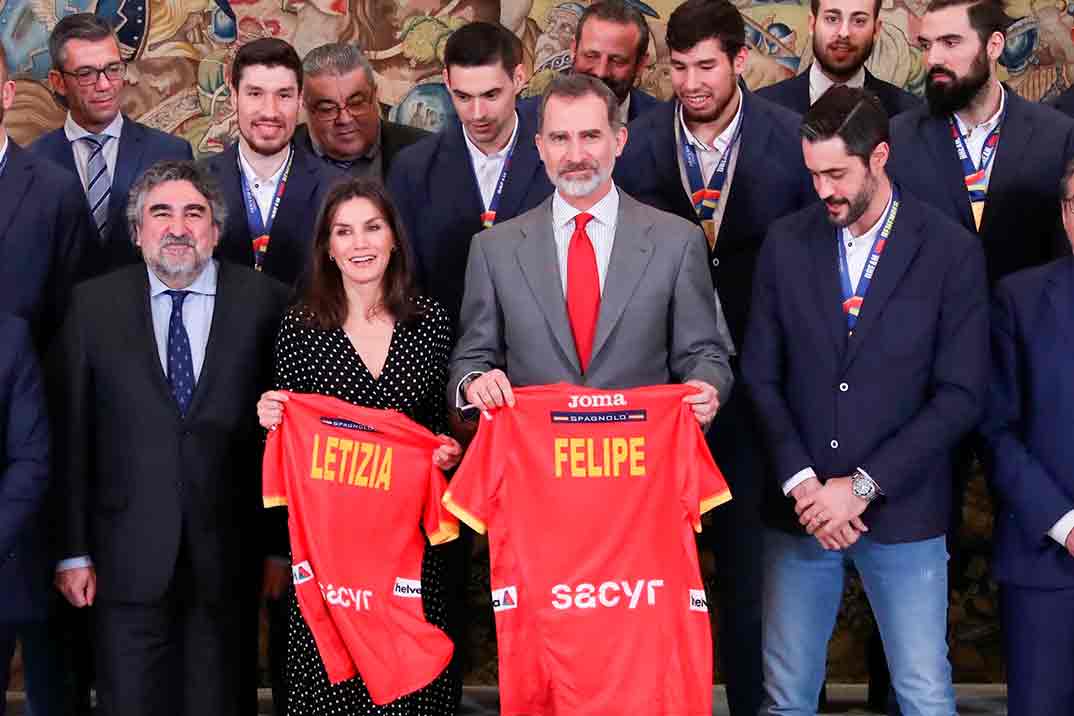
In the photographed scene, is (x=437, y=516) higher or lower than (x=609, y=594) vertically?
higher

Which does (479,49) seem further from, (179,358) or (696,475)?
(696,475)

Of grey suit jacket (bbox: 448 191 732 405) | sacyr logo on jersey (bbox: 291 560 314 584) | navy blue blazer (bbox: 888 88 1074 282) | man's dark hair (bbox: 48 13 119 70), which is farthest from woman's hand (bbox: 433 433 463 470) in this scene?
man's dark hair (bbox: 48 13 119 70)

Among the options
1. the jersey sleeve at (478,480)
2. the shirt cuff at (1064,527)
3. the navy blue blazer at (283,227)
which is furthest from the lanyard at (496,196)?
the shirt cuff at (1064,527)

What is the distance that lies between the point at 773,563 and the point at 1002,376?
2.33ft

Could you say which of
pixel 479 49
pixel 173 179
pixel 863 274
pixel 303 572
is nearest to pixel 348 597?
pixel 303 572

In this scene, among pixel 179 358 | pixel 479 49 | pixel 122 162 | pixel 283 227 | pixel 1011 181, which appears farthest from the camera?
pixel 122 162

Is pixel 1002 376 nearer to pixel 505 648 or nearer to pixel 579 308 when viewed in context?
pixel 579 308

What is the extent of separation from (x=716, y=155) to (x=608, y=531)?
3.99 feet

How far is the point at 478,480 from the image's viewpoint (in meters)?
3.91

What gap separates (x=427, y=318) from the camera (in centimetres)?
414

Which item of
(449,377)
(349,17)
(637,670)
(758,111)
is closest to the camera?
(637,670)

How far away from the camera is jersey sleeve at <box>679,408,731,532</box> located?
3850 mm

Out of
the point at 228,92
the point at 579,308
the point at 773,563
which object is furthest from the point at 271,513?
the point at 228,92

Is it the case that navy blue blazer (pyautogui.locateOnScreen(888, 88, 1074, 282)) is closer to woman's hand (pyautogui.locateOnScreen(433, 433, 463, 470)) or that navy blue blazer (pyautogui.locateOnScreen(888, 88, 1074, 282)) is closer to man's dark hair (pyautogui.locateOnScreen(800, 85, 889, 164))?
man's dark hair (pyautogui.locateOnScreen(800, 85, 889, 164))
